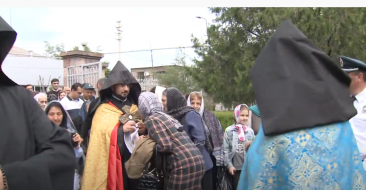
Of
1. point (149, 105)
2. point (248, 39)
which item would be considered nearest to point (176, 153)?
point (149, 105)

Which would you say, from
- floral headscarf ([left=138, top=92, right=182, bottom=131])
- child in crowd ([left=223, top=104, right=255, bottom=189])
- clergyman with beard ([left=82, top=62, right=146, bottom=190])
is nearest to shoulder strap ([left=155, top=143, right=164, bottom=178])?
floral headscarf ([left=138, top=92, right=182, bottom=131])

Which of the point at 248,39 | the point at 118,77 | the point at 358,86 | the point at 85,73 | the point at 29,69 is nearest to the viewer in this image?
the point at 358,86

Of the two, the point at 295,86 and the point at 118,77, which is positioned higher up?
the point at 118,77

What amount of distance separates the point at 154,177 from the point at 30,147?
1559mm

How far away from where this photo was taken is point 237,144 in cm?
471

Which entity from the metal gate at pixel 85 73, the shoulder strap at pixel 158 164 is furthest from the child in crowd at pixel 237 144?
the metal gate at pixel 85 73

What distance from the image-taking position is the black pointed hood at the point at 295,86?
1.77m

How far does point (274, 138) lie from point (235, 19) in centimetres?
881

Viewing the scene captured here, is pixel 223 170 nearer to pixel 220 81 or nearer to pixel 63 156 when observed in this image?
pixel 63 156

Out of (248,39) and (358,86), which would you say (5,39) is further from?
(248,39)

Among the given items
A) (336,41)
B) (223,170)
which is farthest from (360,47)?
(223,170)

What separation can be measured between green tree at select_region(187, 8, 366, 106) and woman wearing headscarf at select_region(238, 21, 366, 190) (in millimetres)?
6887

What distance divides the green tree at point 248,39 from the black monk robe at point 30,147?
24.6 ft

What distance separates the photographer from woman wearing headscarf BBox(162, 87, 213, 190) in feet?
12.8
